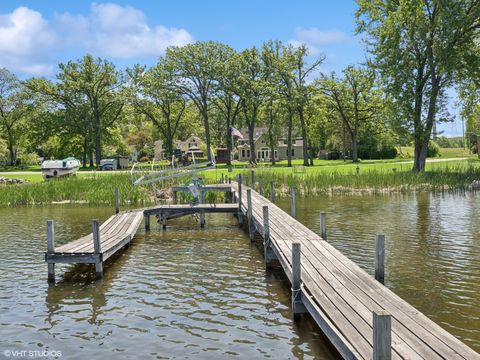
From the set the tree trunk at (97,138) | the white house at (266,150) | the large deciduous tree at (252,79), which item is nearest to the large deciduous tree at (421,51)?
the large deciduous tree at (252,79)

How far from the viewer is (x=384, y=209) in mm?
26484

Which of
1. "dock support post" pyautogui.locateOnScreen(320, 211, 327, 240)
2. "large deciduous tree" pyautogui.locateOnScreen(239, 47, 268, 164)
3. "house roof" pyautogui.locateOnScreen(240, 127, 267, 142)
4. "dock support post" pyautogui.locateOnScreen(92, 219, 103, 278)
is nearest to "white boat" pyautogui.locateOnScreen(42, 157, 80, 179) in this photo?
"large deciduous tree" pyautogui.locateOnScreen(239, 47, 268, 164)

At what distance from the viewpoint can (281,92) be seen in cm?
6650

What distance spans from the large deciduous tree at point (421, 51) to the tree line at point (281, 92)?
86 millimetres

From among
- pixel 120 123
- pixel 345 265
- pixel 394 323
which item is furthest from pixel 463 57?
pixel 120 123

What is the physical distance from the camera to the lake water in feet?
30.1

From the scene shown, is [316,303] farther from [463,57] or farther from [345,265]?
[463,57]

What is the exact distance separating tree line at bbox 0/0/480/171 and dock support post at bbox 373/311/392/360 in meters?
37.6

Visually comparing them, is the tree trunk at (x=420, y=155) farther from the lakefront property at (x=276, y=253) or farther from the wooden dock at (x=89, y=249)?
the wooden dock at (x=89, y=249)

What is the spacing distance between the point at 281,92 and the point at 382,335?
204 feet

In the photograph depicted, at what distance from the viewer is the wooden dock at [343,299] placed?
6531 mm

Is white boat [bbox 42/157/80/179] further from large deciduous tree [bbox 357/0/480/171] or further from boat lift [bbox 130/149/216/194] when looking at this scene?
large deciduous tree [bbox 357/0/480/171]

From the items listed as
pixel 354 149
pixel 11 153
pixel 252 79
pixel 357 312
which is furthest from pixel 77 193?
pixel 11 153

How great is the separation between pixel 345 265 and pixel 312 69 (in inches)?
2301
